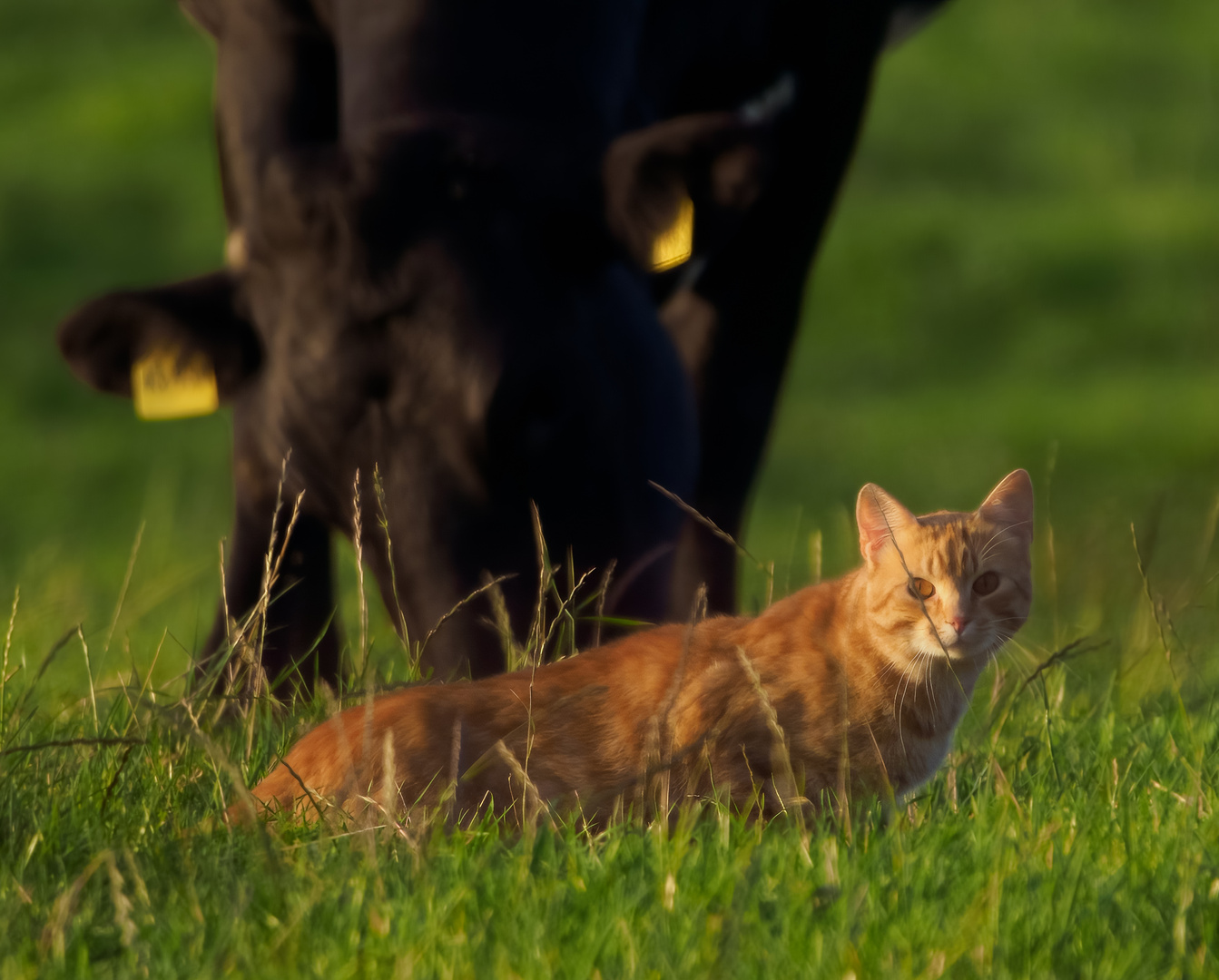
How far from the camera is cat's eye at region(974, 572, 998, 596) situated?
307 cm

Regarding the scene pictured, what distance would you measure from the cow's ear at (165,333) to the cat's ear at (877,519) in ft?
6.30

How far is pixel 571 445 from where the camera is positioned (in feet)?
12.7

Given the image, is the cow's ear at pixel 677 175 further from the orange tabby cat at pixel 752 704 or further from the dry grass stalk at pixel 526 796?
the dry grass stalk at pixel 526 796

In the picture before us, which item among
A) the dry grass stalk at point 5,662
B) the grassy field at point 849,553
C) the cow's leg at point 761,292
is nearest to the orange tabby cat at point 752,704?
the grassy field at point 849,553

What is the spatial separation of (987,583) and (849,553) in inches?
82.7

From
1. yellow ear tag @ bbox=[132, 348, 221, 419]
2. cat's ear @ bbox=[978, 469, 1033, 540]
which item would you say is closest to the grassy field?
cat's ear @ bbox=[978, 469, 1033, 540]

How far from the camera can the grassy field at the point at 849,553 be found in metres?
2.18

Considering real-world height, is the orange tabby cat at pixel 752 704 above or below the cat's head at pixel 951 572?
below

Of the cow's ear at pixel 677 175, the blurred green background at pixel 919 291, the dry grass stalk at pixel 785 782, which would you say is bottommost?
the blurred green background at pixel 919 291

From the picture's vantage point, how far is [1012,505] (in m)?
3.10

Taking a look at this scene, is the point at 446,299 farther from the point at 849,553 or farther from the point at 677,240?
the point at 849,553

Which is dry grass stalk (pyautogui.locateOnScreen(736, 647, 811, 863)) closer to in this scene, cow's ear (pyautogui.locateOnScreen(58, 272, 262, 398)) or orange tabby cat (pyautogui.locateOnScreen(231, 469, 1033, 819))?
orange tabby cat (pyautogui.locateOnScreen(231, 469, 1033, 819))

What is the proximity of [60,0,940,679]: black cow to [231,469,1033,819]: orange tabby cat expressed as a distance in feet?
2.38

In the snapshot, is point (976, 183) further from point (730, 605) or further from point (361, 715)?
point (361, 715)
